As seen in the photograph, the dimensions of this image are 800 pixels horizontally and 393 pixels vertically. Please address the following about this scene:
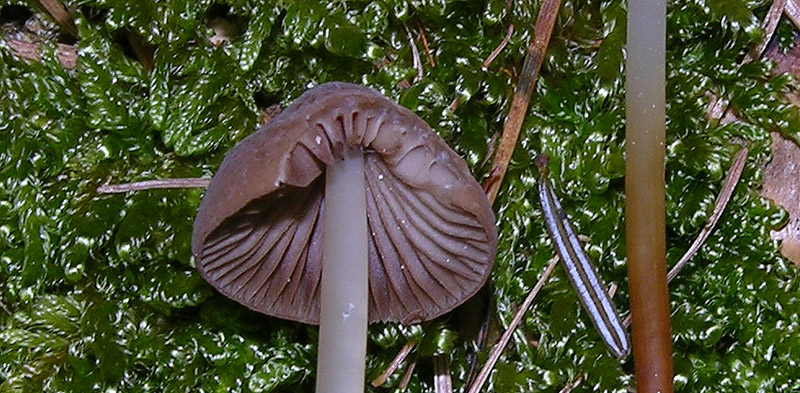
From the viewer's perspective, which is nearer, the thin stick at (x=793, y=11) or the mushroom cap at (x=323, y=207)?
the mushroom cap at (x=323, y=207)

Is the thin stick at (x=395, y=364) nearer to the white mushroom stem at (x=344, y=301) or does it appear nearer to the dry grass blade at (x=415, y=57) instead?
the white mushroom stem at (x=344, y=301)

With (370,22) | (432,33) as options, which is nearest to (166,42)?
(370,22)

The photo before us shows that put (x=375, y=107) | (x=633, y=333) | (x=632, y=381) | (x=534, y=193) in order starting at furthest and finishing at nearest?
(x=534, y=193), (x=632, y=381), (x=633, y=333), (x=375, y=107)

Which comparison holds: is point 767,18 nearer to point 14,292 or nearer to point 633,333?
point 633,333

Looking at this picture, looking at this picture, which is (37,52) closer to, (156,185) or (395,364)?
(156,185)

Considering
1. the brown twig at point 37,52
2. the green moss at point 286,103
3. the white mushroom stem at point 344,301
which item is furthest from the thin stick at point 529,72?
the brown twig at point 37,52

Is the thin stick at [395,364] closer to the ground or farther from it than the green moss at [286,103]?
closer to the ground
